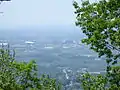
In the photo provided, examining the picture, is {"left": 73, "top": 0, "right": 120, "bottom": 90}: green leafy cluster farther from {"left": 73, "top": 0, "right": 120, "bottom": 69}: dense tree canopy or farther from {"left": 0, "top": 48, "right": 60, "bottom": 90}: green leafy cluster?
{"left": 0, "top": 48, "right": 60, "bottom": 90}: green leafy cluster

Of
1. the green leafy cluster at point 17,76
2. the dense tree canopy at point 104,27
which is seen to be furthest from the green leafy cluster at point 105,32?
the green leafy cluster at point 17,76

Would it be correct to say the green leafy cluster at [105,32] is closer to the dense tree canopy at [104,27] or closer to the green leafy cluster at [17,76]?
the dense tree canopy at [104,27]

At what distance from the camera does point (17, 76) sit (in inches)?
737

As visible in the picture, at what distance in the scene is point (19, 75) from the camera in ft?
63.5

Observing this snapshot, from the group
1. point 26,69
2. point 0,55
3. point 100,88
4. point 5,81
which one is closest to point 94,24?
point 100,88

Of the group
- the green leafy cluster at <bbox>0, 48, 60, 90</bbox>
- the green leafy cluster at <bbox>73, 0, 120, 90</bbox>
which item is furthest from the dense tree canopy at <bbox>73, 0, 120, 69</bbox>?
the green leafy cluster at <bbox>0, 48, 60, 90</bbox>

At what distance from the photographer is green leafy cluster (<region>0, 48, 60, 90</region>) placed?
16078 millimetres

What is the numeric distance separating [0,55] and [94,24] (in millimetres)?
6089

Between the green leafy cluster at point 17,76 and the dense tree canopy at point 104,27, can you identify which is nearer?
the dense tree canopy at point 104,27

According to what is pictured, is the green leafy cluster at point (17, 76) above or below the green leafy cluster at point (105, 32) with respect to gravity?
Answer: below

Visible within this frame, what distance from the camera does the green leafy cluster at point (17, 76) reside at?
16.1 metres

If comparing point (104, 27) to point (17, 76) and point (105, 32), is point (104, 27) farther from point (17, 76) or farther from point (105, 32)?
point (17, 76)

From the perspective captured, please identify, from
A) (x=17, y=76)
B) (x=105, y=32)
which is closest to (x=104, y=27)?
(x=105, y=32)

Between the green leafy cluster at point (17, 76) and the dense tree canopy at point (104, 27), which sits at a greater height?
the dense tree canopy at point (104, 27)
